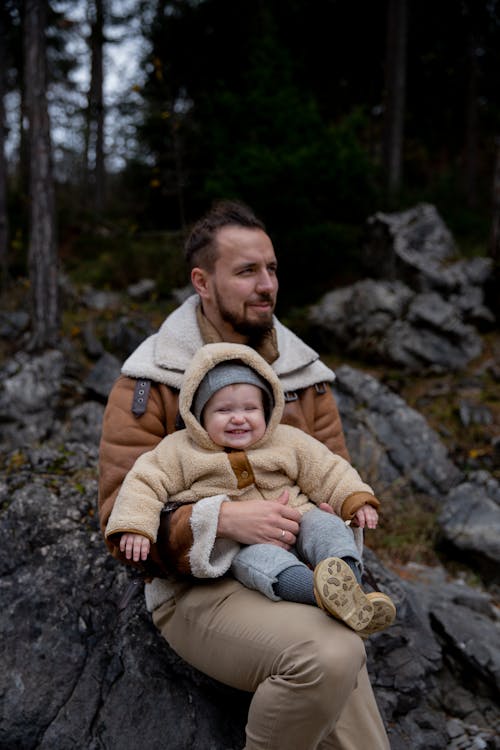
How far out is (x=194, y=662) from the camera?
2.35 metres

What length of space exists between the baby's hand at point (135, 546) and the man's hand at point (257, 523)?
27cm

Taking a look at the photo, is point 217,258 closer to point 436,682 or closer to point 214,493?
point 214,493

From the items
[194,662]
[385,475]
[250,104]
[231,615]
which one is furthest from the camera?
[250,104]

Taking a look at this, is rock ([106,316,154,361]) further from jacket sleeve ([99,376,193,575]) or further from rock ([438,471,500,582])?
jacket sleeve ([99,376,193,575])

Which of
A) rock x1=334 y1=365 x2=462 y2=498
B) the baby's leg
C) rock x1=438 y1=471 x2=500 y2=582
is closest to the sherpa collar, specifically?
the baby's leg

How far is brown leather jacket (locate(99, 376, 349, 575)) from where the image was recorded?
90.2 inches

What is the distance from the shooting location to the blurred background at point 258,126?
9.21 metres

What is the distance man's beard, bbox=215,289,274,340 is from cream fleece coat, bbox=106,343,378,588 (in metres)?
0.41

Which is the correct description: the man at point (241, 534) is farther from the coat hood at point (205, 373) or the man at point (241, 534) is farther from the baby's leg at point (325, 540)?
the coat hood at point (205, 373)

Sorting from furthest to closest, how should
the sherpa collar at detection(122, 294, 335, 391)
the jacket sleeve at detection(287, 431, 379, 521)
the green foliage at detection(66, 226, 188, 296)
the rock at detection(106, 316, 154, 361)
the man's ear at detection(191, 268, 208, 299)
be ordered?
the green foliage at detection(66, 226, 188, 296)
the rock at detection(106, 316, 154, 361)
the man's ear at detection(191, 268, 208, 299)
the sherpa collar at detection(122, 294, 335, 391)
the jacket sleeve at detection(287, 431, 379, 521)

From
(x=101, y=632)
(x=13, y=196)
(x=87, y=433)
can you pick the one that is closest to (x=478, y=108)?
(x=13, y=196)

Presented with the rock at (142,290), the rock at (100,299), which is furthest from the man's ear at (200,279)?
the rock at (142,290)

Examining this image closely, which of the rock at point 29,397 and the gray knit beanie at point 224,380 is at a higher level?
the gray knit beanie at point 224,380

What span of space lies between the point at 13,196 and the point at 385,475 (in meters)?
12.8
